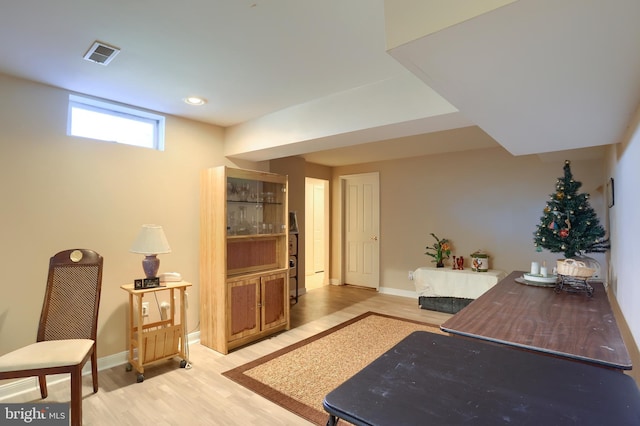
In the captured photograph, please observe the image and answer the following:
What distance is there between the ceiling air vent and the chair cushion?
6.17ft

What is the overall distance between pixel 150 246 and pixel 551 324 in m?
2.82

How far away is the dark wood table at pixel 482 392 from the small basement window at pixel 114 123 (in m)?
3.06

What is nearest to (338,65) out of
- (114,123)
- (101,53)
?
(101,53)

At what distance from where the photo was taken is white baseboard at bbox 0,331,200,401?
92.4 inches

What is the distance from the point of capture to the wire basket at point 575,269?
2.06 m

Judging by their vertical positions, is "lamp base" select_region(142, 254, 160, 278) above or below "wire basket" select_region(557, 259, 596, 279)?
below

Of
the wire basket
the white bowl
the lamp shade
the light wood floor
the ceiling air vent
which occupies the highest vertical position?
the ceiling air vent

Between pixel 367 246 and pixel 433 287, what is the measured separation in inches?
63.3

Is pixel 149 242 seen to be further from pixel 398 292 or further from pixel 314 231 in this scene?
pixel 314 231

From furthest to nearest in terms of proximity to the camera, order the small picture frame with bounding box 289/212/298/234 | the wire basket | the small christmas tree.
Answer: the small picture frame with bounding box 289/212/298/234 < the small christmas tree < the wire basket

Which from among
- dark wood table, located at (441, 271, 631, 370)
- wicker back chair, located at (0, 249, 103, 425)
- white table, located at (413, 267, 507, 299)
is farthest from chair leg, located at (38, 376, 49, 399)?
white table, located at (413, 267, 507, 299)

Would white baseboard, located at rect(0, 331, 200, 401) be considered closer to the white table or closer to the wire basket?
the wire basket

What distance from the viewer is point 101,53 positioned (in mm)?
2010

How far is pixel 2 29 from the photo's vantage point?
1.76m
